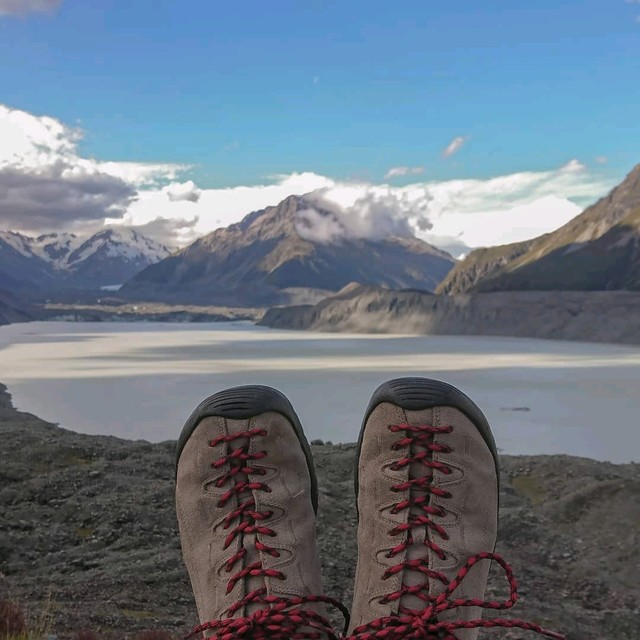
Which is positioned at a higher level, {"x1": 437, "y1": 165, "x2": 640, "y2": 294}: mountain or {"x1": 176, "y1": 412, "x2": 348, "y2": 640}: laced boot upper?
{"x1": 437, "y1": 165, "x2": 640, "y2": 294}: mountain

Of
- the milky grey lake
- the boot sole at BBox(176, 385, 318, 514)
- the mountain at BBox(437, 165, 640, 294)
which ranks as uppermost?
the mountain at BBox(437, 165, 640, 294)

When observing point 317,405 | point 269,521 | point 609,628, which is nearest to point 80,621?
point 269,521

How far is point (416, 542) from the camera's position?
2.68 metres

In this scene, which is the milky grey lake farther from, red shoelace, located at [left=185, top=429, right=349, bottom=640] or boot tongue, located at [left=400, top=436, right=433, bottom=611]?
red shoelace, located at [left=185, top=429, right=349, bottom=640]

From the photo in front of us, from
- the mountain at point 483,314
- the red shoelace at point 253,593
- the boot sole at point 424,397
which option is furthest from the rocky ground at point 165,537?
the mountain at point 483,314

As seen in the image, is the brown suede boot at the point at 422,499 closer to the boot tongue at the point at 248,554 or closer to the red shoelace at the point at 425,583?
the red shoelace at the point at 425,583

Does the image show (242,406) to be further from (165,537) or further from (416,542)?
(165,537)

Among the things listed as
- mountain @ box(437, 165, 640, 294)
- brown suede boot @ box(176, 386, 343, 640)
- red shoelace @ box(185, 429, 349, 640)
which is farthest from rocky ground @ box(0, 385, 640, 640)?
mountain @ box(437, 165, 640, 294)

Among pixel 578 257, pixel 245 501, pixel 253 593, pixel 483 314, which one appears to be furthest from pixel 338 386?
pixel 578 257

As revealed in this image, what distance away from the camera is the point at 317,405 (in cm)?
2517

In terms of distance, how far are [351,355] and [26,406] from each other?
1179 inches

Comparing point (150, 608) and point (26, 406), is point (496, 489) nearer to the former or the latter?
point (150, 608)

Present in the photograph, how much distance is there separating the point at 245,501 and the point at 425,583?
765mm

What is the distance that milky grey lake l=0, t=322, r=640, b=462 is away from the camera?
20.1m
